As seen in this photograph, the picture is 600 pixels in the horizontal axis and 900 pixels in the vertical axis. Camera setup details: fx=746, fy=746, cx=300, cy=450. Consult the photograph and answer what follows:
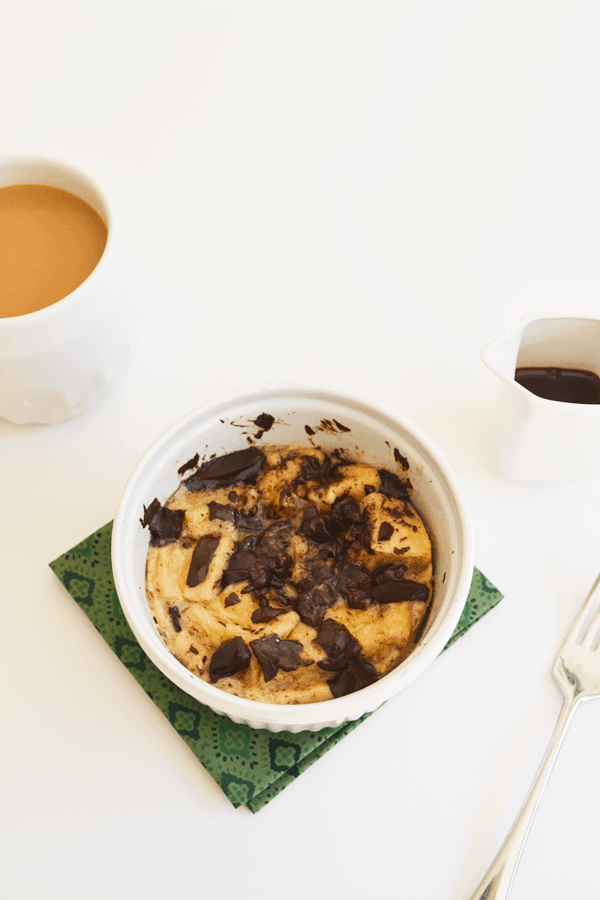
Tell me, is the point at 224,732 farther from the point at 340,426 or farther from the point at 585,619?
the point at 585,619

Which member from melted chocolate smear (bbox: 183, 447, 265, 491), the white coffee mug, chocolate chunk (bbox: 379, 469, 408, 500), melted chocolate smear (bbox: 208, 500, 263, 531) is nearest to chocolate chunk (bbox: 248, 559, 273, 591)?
melted chocolate smear (bbox: 208, 500, 263, 531)

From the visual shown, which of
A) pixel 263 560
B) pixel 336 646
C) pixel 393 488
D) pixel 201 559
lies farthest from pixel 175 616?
pixel 393 488

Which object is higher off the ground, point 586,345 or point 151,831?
point 586,345

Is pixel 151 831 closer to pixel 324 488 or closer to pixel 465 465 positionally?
pixel 324 488

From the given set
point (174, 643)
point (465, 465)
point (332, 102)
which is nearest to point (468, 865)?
point (174, 643)

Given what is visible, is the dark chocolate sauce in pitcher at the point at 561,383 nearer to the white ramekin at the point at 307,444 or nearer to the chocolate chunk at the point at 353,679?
the white ramekin at the point at 307,444

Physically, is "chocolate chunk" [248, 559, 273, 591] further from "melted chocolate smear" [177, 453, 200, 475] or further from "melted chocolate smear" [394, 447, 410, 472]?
"melted chocolate smear" [394, 447, 410, 472]

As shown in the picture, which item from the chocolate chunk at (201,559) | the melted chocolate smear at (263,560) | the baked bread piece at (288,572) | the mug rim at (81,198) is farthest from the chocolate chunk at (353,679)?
the mug rim at (81,198)
